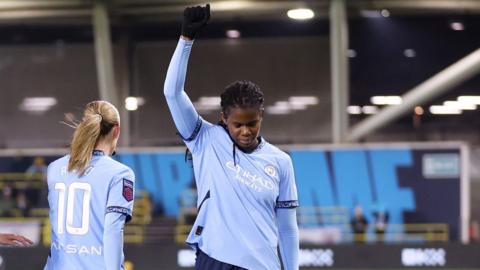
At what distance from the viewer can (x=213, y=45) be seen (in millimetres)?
26797

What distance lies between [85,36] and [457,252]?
46.5 ft

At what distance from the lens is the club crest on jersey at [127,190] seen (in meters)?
4.00

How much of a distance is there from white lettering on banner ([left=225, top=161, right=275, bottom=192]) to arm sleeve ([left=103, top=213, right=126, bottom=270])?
54 cm

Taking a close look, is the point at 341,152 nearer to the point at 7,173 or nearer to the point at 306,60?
the point at 306,60

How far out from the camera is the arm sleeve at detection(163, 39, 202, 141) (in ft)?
13.0

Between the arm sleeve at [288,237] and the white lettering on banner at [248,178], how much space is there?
206 mm

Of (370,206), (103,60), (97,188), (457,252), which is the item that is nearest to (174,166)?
(103,60)

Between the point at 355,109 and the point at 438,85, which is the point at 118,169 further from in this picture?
the point at 355,109

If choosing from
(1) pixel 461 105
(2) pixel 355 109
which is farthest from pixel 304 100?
(1) pixel 461 105

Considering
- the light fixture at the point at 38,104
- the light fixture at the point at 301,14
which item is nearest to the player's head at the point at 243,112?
the light fixture at the point at 301,14

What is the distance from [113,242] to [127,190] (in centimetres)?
26

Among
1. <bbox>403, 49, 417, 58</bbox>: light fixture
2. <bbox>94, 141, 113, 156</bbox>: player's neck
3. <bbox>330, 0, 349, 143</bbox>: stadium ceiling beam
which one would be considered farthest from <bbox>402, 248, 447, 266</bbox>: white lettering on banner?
<bbox>94, 141, 113, 156</bbox>: player's neck

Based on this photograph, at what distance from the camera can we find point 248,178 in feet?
12.9

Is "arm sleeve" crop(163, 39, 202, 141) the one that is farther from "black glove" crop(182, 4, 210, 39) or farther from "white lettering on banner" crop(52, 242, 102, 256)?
"white lettering on banner" crop(52, 242, 102, 256)
